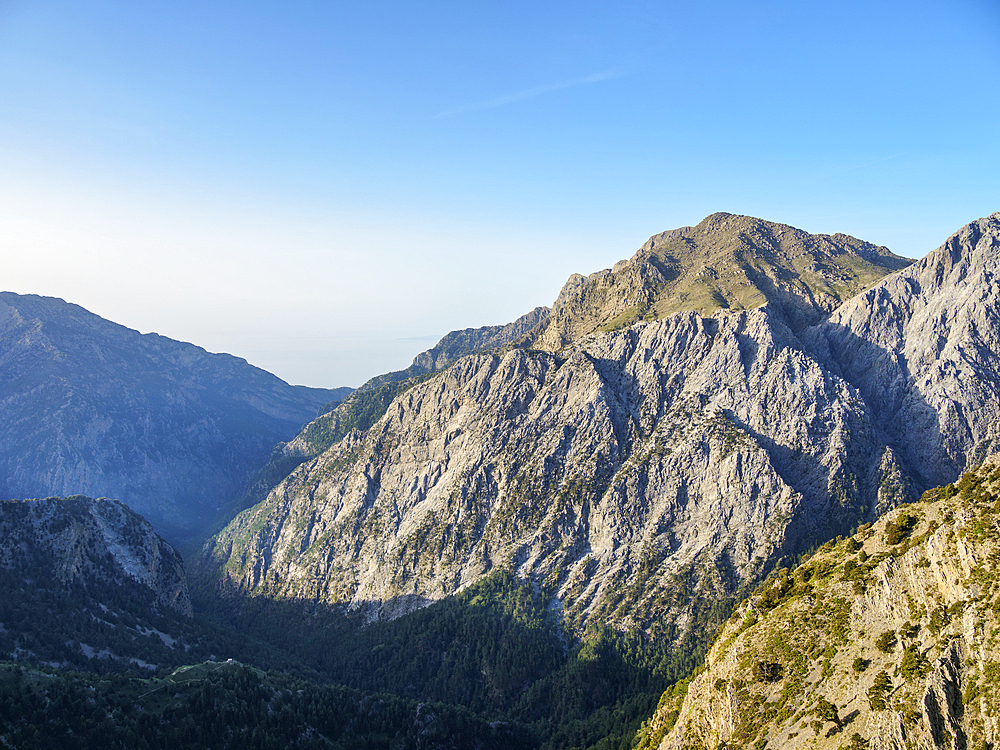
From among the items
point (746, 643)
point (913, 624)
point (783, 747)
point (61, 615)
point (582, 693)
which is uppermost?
point (913, 624)

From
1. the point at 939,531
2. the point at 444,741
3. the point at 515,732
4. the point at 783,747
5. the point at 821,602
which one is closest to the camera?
the point at 783,747

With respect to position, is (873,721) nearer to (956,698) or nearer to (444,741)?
(956,698)

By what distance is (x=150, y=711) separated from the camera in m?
136

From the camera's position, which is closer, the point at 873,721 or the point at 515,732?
the point at 873,721

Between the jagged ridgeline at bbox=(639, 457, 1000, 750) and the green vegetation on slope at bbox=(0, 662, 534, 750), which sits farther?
the green vegetation on slope at bbox=(0, 662, 534, 750)

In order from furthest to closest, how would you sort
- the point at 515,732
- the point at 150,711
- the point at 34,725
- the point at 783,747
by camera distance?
1. the point at 515,732
2. the point at 150,711
3. the point at 34,725
4. the point at 783,747

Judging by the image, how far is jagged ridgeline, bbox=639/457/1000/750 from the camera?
7400 cm

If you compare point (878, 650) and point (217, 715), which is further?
point (217, 715)

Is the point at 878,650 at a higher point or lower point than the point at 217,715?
higher

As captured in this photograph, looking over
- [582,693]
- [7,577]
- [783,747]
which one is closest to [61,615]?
[7,577]

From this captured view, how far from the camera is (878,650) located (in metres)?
88.1

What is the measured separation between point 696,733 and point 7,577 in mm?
220091

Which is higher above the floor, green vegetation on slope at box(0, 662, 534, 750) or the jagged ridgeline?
the jagged ridgeline

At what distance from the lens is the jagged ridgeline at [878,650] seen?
243ft
